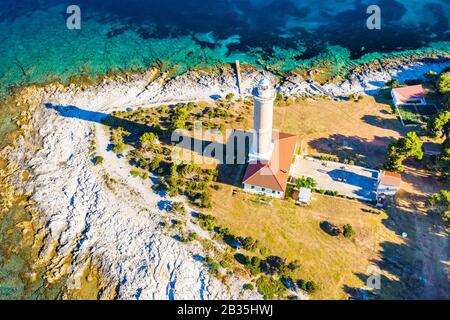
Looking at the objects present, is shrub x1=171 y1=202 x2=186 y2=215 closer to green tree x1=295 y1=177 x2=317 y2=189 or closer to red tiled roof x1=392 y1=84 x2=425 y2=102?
green tree x1=295 y1=177 x2=317 y2=189

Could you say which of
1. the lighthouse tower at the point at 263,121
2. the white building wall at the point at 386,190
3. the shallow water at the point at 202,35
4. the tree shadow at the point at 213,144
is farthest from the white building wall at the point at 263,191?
the shallow water at the point at 202,35

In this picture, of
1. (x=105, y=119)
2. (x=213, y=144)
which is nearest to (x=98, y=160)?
(x=105, y=119)

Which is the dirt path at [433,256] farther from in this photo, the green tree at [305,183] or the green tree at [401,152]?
the green tree at [305,183]

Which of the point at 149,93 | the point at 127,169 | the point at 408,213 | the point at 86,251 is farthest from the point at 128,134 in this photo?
the point at 408,213

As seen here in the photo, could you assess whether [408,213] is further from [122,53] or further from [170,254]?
[122,53]

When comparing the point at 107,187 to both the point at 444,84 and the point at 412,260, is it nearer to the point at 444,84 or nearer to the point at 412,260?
the point at 412,260

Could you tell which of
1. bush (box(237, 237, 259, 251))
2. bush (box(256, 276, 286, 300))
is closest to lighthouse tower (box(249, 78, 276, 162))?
bush (box(237, 237, 259, 251))
